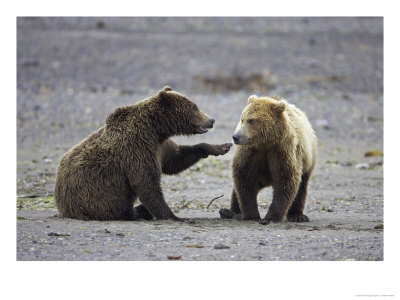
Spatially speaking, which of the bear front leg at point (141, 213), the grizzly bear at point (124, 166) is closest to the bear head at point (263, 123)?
the grizzly bear at point (124, 166)

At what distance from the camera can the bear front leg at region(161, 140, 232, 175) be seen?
27.2ft

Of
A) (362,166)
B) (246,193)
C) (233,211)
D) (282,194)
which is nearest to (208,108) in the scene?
(362,166)

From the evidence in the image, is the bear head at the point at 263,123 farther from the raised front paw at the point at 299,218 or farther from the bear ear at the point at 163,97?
the raised front paw at the point at 299,218

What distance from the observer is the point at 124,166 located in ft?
25.0

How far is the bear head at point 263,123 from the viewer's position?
7.55 m

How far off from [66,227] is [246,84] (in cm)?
1360

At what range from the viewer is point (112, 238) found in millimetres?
6500

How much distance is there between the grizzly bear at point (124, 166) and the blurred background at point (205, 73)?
14.3ft

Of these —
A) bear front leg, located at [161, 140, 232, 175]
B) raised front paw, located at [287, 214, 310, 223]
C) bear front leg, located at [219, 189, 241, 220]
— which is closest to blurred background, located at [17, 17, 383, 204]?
raised front paw, located at [287, 214, 310, 223]

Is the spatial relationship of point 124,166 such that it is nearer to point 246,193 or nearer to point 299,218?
point 246,193

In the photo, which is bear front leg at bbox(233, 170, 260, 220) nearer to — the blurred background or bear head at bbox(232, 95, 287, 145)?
bear head at bbox(232, 95, 287, 145)

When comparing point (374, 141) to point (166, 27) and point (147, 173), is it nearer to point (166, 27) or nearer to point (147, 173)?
point (147, 173)

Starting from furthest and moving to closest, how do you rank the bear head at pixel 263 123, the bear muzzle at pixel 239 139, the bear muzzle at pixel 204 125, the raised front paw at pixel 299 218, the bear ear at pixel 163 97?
1. the raised front paw at pixel 299 218
2. the bear muzzle at pixel 204 125
3. the bear ear at pixel 163 97
4. the bear head at pixel 263 123
5. the bear muzzle at pixel 239 139
